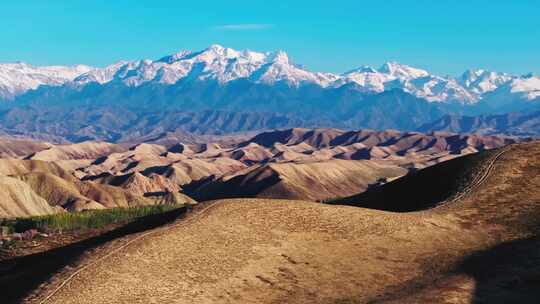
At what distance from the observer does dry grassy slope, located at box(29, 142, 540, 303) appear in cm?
5397

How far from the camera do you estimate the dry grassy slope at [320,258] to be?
5397 cm

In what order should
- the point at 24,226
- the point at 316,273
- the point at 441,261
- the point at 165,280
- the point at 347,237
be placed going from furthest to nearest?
the point at 24,226, the point at 347,237, the point at 441,261, the point at 316,273, the point at 165,280

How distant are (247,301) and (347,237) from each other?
1936 centimetres

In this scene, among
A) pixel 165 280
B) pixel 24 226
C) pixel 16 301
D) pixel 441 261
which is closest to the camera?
pixel 16 301

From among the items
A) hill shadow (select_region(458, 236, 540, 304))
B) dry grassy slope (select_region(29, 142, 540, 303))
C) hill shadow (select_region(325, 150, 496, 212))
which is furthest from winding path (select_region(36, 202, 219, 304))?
hill shadow (select_region(325, 150, 496, 212))

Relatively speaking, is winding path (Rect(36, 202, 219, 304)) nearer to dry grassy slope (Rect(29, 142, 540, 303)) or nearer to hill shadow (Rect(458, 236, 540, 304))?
dry grassy slope (Rect(29, 142, 540, 303))

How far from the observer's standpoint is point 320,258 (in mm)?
63969

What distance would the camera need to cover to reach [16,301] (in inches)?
1987

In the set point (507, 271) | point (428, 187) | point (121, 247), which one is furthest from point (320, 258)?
point (428, 187)

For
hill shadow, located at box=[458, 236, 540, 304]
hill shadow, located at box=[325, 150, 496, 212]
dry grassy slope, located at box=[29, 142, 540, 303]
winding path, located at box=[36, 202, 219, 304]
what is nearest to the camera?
winding path, located at box=[36, 202, 219, 304]

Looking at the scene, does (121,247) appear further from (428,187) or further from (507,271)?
(428,187)

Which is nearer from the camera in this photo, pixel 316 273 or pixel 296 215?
pixel 316 273

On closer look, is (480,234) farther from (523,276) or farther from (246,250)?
(246,250)

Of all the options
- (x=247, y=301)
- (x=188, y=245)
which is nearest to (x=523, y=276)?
(x=247, y=301)
